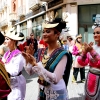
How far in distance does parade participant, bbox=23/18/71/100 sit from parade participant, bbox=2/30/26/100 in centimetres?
70

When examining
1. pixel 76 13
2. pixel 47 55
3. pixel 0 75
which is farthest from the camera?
pixel 76 13

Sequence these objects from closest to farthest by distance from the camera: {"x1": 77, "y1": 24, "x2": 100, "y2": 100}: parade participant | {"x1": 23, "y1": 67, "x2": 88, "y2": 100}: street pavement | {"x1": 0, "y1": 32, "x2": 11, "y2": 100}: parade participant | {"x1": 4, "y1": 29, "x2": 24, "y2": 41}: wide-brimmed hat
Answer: {"x1": 0, "y1": 32, "x2": 11, "y2": 100}: parade participant < {"x1": 77, "y1": 24, "x2": 100, "y2": 100}: parade participant < {"x1": 4, "y1": 29, "x2": 24, "y2": 41}: wide-brimmed hat < {"x1": 23, "y1": 67, "x2": 88, "y2": 100}: street pavement

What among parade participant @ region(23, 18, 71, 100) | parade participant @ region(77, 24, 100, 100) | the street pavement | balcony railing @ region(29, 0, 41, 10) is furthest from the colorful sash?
balcony railing @ region(29, 0, 41, 10)

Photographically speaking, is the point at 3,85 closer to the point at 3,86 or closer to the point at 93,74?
the point at 3,86

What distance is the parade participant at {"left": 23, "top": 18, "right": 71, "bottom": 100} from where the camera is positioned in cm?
260

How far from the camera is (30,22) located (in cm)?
2378

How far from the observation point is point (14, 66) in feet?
11.8

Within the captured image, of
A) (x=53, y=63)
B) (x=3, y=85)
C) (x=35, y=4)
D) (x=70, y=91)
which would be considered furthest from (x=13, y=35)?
(x=35, y=4)

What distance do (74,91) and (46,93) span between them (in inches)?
152

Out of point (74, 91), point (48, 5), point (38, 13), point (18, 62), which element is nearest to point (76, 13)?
point (48, 5)

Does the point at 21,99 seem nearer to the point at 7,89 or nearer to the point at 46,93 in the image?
the point at 46,93

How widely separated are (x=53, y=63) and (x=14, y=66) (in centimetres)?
109

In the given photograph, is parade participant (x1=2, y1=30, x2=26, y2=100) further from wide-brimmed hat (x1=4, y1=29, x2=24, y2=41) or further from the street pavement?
the street pavement

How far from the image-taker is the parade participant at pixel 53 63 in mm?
2602
